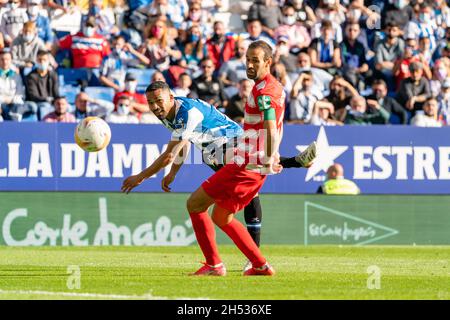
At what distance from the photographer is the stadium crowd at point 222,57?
901 inches

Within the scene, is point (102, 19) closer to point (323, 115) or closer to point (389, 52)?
point (323, 115)

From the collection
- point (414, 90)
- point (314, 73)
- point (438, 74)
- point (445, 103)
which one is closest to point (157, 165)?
point (314, 73)

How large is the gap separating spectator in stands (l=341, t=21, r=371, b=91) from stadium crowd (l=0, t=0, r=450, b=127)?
0.03 meters

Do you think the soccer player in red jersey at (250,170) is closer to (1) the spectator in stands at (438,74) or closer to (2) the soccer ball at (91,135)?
(2) the soccer ball at (91,135)

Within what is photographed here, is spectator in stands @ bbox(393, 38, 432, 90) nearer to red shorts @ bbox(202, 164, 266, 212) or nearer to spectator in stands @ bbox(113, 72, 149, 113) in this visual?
spectator in stands @ bbox(113, 72, 149, 113)

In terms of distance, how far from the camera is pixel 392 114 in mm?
24703

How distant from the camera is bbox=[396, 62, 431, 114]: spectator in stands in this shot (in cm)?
2495

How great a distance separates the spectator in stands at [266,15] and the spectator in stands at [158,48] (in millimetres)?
2261

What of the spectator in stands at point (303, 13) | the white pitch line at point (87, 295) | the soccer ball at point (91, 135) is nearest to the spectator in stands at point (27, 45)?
the spectator in stands at point (303, 13)

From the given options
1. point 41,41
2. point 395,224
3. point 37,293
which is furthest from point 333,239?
point 37,293
